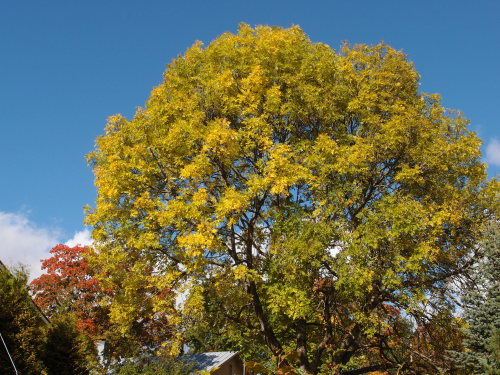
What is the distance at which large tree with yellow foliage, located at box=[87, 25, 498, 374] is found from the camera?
475 inches

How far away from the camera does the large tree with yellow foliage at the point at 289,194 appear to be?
12.1 m

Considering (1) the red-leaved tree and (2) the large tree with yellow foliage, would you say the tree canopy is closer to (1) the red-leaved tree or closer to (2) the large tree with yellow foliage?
(2) the large tree with yellow foliage

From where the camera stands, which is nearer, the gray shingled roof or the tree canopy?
the tree canopy

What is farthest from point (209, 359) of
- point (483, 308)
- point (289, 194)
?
point (483, 308)

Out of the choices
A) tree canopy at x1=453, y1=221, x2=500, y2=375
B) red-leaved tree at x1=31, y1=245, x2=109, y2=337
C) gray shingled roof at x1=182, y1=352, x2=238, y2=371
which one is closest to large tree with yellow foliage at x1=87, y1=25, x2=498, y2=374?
tree canopy at x1=453, y1=221, x2=500, y2=375

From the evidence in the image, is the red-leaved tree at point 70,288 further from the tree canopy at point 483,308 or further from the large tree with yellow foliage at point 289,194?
the tree canopy at point 483,308

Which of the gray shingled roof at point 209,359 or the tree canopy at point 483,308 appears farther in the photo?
the gray shingled roof at point 209,359

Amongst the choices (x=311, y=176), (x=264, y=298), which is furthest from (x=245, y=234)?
(x=311, y=176)

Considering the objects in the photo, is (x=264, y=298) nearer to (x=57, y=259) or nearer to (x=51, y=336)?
(x=51, y=336)

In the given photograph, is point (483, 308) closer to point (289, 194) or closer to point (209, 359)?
point (289, 194)

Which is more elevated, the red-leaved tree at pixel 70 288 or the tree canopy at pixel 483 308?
the red-leaved tree at pixel 70 288

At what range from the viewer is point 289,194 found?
13.4 m

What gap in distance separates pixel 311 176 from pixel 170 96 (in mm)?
5854

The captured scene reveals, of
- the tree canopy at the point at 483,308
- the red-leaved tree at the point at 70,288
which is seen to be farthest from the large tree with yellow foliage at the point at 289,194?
the red-leaved tree at the point at 70,288
